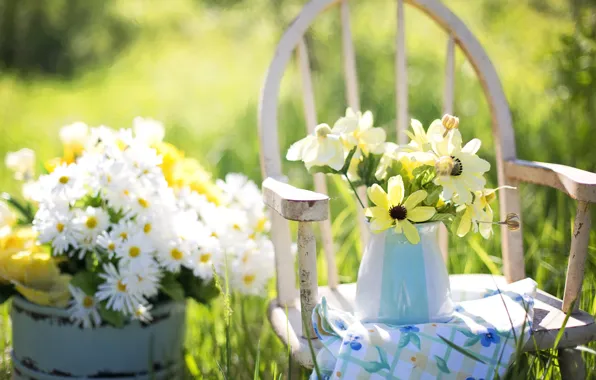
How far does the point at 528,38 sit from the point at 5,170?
8.01 feet

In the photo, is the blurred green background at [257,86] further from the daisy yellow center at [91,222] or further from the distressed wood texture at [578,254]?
the daisy yellow center at [91,222]

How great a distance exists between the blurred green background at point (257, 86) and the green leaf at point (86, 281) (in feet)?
0.94

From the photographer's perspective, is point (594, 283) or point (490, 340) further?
point (594, 283)

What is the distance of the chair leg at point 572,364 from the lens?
47.9 inches

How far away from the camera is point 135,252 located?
4.33ft

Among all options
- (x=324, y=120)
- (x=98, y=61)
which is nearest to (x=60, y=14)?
(x=98, y=61)

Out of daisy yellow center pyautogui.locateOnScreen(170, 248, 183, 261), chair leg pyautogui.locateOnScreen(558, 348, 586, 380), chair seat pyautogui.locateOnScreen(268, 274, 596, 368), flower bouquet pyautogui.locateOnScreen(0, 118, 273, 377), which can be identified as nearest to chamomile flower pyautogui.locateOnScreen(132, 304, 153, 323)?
flower bouquet pyautogui.locateOnScreen(0, 118, 273, 377)

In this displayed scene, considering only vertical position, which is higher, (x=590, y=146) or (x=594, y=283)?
(x=590, y=146)

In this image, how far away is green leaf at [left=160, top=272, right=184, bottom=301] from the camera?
1376mm

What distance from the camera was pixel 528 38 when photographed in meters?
3.31

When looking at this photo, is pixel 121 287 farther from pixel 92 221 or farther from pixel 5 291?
pixel 5 291

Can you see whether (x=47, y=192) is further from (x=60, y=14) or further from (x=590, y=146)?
(x=60, y=14)

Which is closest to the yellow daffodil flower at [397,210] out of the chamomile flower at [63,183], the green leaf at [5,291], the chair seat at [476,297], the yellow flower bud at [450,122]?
the yellow flower bud at [450,122]

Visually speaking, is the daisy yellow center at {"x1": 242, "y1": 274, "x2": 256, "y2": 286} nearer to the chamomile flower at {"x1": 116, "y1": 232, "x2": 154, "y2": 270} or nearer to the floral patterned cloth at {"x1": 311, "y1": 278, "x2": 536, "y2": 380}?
the chamomile flower at {"x1": 116, "y1": 232, "x2": 154, "y2": 270}
